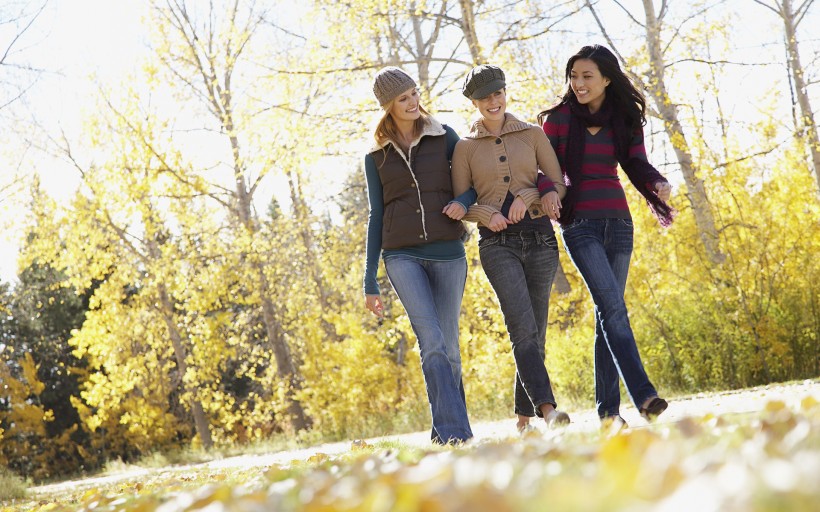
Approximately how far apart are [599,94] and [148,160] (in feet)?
45.3

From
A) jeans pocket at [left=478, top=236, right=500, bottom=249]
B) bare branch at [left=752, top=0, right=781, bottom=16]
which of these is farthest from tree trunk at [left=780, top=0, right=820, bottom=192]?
jeans pocket at [left=478, top=236, right=500, bottom=249]

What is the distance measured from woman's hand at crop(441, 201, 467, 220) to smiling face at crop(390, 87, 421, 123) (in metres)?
0.53

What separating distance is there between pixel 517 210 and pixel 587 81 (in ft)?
2.59

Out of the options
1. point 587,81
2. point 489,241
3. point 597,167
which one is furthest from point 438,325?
point 587,81

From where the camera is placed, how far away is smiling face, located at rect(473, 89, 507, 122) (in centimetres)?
491

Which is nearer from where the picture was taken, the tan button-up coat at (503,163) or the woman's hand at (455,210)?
the woman's hand at (455,210)

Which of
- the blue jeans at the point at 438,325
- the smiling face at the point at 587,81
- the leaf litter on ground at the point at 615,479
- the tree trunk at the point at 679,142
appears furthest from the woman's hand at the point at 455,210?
the tree trunk at the point at 679,142

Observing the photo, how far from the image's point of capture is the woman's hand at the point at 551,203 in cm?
470

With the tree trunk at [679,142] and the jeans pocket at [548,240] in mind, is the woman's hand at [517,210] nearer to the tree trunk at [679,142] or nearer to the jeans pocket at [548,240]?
the jeans pocket at [548,240]

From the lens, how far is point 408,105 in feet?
16.1

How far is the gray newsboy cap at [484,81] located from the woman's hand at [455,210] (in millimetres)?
591

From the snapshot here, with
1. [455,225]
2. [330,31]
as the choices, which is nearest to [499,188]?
[455,225]

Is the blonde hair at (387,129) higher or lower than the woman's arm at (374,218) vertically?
higher

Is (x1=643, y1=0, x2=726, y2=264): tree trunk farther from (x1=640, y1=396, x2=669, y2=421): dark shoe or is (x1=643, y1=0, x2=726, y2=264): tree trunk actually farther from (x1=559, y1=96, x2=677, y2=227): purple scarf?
(x1=640, y1=396, x2=669, y2=421): dark shoe
